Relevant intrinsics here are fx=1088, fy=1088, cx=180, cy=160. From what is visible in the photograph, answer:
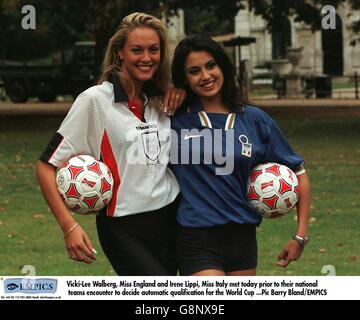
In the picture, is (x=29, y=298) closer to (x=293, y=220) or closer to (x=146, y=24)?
(x=146, y=24)

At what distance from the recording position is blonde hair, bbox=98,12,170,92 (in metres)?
5.90

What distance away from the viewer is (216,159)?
18.7 ft

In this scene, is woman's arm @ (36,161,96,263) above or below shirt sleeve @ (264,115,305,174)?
below

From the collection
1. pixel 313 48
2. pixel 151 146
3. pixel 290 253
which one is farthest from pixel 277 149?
pixel 313 48

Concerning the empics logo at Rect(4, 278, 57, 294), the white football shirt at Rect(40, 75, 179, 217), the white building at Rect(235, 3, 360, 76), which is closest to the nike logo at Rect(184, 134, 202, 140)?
the white football shirt at Rect(40, 75, 179, 217)

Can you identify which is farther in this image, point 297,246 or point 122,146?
point 297,246

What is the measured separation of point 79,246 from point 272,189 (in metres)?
1.09

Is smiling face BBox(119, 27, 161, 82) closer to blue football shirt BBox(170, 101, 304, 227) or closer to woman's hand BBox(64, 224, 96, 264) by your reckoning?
blue football shirt BBox(170, 101, 304, 227)

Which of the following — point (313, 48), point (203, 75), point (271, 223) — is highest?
point (203, 75)

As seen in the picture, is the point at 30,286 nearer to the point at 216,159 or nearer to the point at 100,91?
the point at 100,91

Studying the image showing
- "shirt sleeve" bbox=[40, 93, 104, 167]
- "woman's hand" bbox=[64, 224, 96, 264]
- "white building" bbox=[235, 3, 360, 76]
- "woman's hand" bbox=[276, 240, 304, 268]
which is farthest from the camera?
"white building" bbox=[235, 3, 360, 76]

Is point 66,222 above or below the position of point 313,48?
above

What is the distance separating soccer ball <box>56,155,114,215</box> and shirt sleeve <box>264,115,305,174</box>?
0.89 meters

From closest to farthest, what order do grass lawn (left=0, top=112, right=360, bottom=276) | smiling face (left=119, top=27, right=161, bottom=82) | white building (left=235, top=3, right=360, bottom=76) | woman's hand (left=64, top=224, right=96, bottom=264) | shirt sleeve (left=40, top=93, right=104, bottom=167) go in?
1. woman's hand (left=64, top=224, right=96, bottom=264)
2. shirt sleeve (left=40, top=93, right=104, bottom=167)
3. smiling face (left=119, top=27, right=161, bottom=82)
4. grass lawn (left=0, top=112, right=360, bottom=276)
5. white building (left=235, top=3, right=360, bottom=76)
